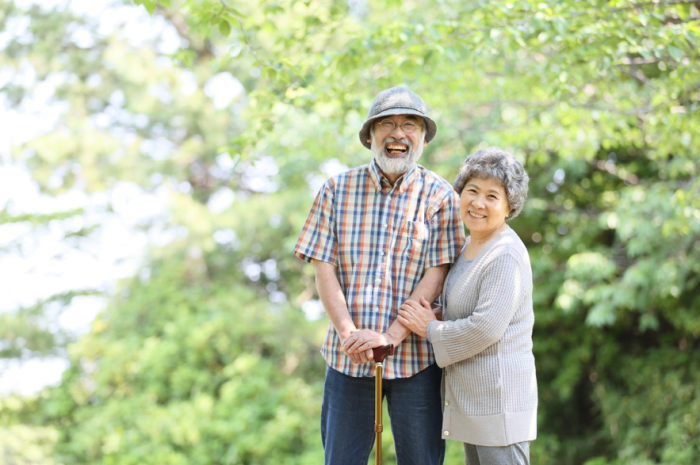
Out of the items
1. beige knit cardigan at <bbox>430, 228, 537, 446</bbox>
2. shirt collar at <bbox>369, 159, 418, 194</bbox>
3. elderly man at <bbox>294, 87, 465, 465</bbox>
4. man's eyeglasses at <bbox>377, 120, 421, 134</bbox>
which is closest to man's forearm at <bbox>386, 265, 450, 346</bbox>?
elderly man at <bbox>294, 87, 465, 465</bbox>

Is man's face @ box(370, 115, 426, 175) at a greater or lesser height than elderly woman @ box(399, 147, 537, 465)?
greater

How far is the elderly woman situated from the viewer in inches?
65.9

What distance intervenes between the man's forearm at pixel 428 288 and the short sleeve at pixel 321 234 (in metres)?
0.28

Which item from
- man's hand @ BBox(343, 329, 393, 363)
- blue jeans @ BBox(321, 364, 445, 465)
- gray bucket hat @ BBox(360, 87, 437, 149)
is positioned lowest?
blue jeans @ BBox(321, 364, 445, 465)

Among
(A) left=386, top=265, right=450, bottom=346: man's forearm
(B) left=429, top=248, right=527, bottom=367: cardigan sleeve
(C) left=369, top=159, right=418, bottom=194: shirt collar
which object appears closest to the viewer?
(B) left=429, top=248, right=527, bottom=367: cardigan sleeve

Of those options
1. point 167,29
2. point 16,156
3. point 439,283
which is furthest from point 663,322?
point 16,156

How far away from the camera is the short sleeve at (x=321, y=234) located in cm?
191

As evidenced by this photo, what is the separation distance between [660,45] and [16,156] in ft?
21.8

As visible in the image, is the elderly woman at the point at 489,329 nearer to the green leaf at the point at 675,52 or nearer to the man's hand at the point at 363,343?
the man's hand at the point at 363,343

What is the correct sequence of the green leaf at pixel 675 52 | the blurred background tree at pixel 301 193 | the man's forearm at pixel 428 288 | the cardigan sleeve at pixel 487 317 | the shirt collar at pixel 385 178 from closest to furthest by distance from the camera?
the cardigan sleeve at pixel 487 317 < the man's forearm at pixel 428 288 < the shirt collar at pixel 385 178 < the green leaf at pixel 675 52 < the blurred background tree at pixel 301 193

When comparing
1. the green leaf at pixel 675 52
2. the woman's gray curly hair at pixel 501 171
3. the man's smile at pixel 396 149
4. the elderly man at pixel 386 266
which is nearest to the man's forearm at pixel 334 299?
the elderly man at pixel 386 266

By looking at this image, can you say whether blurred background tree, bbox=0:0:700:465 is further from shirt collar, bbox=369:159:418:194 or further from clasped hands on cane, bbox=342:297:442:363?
clasped hands on cane, bbox=342:297:442:363

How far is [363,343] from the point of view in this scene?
5.77 feet

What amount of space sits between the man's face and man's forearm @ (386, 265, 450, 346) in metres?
0.32
